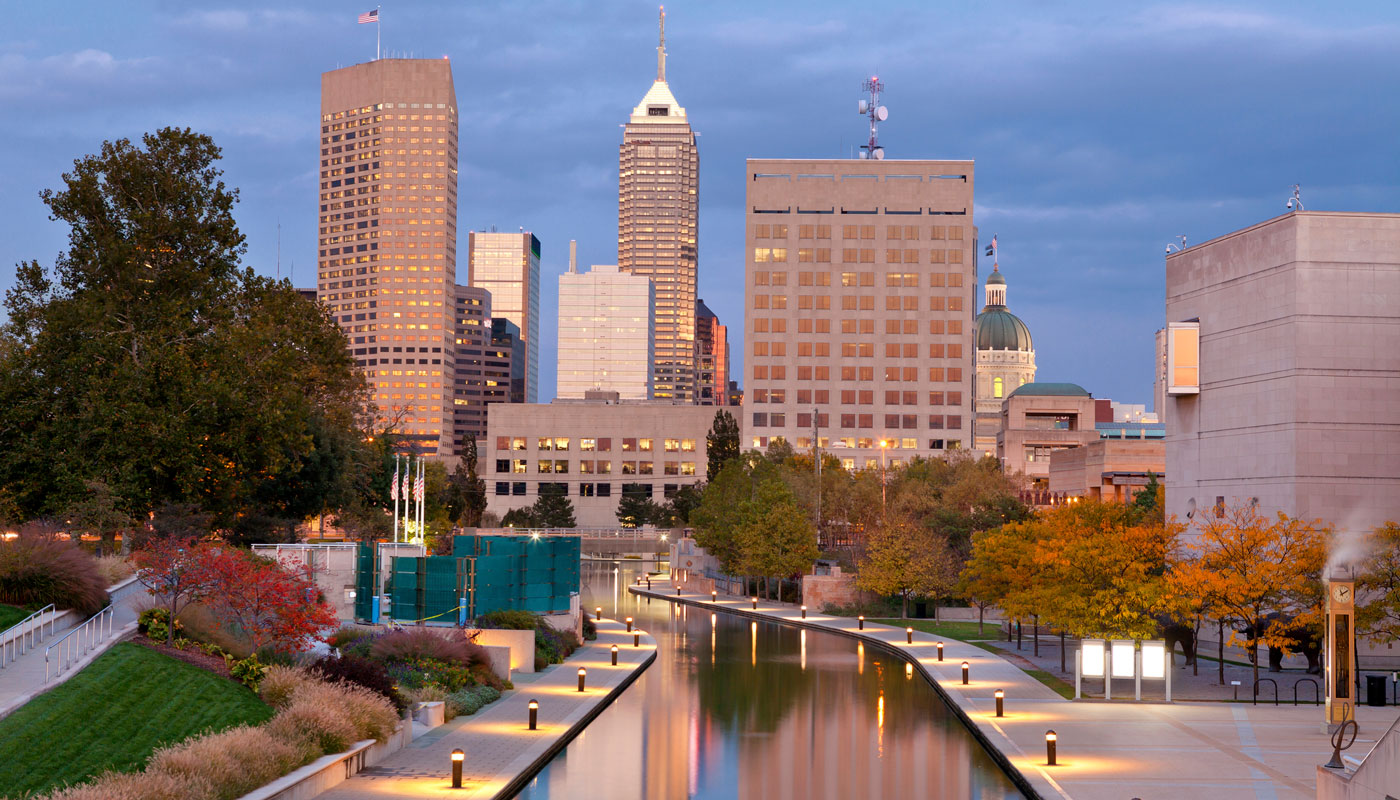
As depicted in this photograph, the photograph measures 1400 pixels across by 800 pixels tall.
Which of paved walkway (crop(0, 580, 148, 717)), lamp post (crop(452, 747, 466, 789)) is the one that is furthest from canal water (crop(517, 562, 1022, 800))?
paved walkway (crop(0, 580, 148, 717))

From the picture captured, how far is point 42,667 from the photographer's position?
24250 mm

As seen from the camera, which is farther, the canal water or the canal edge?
the canal water

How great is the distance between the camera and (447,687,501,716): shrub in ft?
101

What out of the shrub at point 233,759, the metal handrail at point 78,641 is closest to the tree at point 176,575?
the metal handrail at point 78,641

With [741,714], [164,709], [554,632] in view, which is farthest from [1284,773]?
[554,632]

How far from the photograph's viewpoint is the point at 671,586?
93438 millimetres

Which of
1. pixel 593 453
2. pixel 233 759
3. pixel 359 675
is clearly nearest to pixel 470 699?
pixel 359 675

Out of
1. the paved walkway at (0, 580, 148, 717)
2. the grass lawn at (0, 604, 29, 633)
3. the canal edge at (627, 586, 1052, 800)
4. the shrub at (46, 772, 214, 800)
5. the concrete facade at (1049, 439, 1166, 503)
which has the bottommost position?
the canal edge at (627, 586, 1052, 800)

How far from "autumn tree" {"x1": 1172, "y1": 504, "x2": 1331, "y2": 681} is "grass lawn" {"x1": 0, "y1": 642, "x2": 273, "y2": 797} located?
26.1 meters

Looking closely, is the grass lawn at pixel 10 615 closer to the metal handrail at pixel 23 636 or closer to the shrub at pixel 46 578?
the metal handrail at pixel 23 636

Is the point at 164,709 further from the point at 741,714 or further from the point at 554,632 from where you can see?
the point at 554,632

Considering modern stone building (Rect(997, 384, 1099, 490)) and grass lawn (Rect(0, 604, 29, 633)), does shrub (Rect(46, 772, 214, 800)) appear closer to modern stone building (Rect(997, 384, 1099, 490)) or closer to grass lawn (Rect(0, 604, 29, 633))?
grass lawn (Rect(0, 604, 29, 633))

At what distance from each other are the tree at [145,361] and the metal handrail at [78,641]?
20.0 m

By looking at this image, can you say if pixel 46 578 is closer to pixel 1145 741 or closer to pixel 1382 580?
pixel 1145 741
